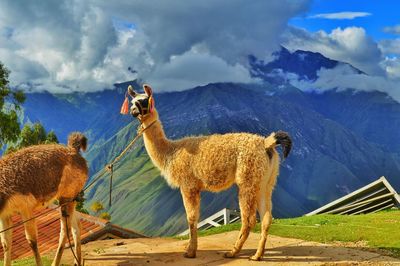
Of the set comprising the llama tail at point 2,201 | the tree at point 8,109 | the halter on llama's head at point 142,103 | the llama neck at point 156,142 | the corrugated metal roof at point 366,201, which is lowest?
the corrugated metal roof at point 366,201

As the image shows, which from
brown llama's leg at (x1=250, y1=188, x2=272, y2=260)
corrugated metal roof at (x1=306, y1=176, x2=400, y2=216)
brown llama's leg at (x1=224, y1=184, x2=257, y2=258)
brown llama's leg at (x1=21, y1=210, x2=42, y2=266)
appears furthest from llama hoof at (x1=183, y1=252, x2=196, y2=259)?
corrugated metal roof at (x1=306, y1=176, x2=400, y2=216)

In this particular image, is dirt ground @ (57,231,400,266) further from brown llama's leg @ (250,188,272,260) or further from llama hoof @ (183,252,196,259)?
brown llama's leg @ (250,188,272,260)

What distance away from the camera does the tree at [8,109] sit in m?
27.1

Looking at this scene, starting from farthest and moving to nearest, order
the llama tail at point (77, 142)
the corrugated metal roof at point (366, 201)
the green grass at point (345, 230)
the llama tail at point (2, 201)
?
the corrugated metal roof at point (366, 201), the green grass at point (345, 230), the llama tail at point (77, 142), the llama tail at point (2, 201)

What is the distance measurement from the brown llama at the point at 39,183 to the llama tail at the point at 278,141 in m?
3.37

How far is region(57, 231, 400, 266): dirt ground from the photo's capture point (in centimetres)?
823

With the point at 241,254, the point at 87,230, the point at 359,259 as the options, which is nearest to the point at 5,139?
the point at 87,230

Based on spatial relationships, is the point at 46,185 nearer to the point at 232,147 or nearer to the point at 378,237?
the point at 232,147

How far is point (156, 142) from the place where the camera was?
9422mm

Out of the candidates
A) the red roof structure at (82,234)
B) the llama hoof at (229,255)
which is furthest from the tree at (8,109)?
the llama hoof at (229,255)

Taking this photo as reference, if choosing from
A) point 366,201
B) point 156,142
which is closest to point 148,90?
point 156,142

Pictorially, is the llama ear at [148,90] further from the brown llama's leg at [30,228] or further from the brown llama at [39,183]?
the brown llama's leg at [30,228]

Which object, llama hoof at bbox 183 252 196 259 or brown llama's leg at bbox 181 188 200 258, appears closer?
llama hoof at bbox 183 252 196 259

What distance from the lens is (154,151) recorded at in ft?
30.8
